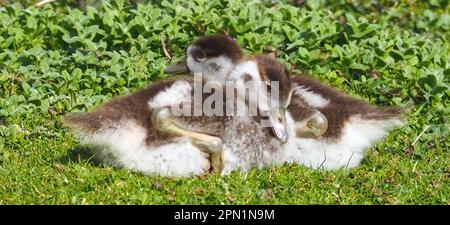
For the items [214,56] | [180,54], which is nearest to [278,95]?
[214,56]

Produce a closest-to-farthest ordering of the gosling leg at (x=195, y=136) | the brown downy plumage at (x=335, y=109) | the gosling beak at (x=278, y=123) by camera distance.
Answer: the gosling leg at (x=195, y=136), the gosling beak at (x=278, y=123), the brown downy plumage at (x=335, y=109)

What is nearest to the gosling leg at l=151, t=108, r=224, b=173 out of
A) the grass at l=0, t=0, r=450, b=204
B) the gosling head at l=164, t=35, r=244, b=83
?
the grass at l=0, t=0, r=450, b=204

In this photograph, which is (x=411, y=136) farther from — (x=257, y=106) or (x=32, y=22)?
(x=32, y=22)

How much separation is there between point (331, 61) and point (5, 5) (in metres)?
3.54

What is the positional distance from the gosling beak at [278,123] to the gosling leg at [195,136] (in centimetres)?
39

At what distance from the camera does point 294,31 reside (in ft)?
33.9

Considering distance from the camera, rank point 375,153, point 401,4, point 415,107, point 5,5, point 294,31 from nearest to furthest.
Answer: point 375,153
point 415,107
point 294,31
point 5,5
point 401,4

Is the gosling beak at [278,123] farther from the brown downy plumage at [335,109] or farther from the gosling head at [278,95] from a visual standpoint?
the brown downy plumage at [335,109]

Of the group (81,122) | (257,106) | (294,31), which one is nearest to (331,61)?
(294,31)

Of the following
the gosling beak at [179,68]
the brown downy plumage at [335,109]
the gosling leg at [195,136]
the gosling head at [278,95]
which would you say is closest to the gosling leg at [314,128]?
the brown downy plumage at [335,109]

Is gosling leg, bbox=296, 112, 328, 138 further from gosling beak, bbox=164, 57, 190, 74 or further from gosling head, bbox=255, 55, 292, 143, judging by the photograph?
gosling beak, bbox=164, 57, 190, 74

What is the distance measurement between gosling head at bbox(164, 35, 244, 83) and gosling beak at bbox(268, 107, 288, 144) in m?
0.46

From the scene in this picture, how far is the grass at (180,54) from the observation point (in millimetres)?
7379

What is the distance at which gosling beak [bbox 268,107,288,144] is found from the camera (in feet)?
25.0
